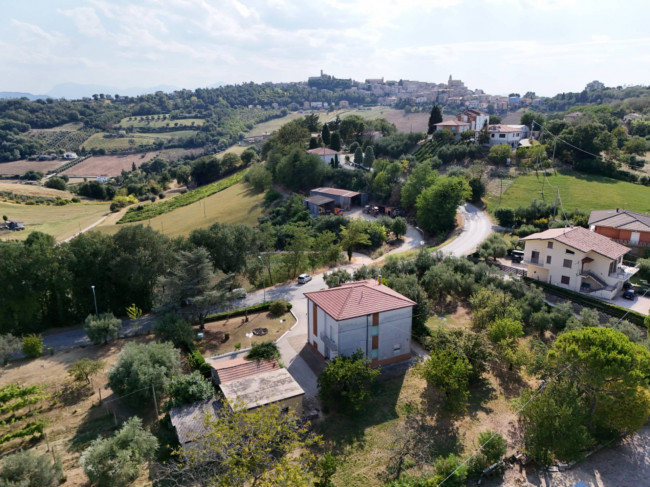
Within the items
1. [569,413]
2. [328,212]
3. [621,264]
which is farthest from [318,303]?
[328,212]

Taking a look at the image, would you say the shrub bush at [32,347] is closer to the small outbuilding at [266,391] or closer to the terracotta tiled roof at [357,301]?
the small outbuilding at [266,391]

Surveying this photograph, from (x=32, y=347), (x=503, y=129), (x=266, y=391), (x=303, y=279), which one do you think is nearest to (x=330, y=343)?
(x=266, y=391)

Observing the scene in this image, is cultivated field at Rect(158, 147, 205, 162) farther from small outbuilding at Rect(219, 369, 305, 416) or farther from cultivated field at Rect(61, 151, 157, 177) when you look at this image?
small outbuilding at Rect(219, 369, 305, 416)

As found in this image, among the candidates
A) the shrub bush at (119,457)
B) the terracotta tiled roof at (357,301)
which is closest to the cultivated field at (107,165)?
the terracotta tiled roof at (357,301)

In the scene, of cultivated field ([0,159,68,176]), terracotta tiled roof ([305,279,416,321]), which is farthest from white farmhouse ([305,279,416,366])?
cultivated field ([0,159,68,176])

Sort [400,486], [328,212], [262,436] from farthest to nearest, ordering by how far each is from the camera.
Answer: [328,212] → [400,486] → [262,436]

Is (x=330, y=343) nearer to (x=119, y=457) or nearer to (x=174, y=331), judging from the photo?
(x=174, y=331)

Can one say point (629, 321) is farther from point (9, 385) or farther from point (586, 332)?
point (9, 385)
